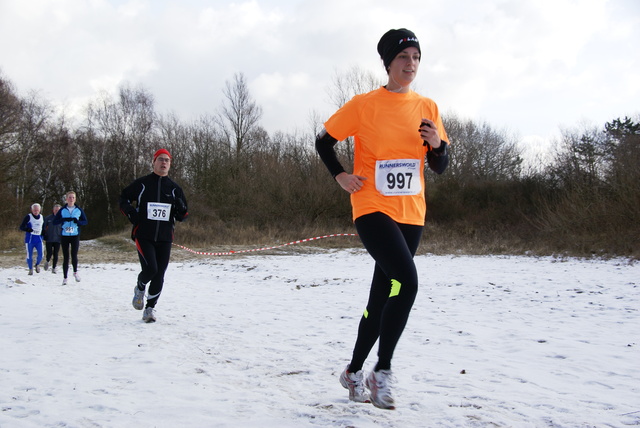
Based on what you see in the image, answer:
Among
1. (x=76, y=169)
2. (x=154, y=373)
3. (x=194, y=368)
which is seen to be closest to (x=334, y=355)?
(x=194, y=368)

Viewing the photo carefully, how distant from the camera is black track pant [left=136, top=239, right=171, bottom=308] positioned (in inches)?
215

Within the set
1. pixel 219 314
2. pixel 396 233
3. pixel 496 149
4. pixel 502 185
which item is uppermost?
pixel 496 149

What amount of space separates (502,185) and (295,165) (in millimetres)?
14709

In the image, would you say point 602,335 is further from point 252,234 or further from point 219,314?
point 252,234

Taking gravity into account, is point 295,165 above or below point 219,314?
above

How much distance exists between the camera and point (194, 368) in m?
3.56

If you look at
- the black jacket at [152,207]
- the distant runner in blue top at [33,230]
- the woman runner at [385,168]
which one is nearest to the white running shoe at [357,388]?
the woman runner at [385,168]

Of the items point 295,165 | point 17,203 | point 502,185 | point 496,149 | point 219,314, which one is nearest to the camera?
point 219,314

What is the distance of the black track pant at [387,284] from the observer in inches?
98.1

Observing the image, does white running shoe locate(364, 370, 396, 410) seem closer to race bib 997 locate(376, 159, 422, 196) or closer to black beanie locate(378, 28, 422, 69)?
race bib 997 locate(376, 159, 422, 196)

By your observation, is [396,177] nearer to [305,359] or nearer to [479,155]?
[305,359]

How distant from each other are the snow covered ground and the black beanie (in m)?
2.03

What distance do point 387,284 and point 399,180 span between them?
60 cm

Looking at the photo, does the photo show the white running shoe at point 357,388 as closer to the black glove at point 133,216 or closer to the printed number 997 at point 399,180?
the printed number 997 at point 399,180
